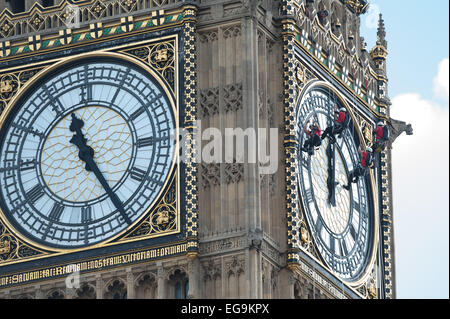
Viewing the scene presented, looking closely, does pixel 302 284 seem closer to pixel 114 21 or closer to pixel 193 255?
pixel 193 255

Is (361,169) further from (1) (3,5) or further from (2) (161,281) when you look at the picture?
(1) (3,5)

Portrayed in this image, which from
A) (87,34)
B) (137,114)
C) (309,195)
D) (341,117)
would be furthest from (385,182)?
(87,34)

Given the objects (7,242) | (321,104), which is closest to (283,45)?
(321,104)

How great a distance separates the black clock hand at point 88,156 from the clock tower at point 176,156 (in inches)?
1.4

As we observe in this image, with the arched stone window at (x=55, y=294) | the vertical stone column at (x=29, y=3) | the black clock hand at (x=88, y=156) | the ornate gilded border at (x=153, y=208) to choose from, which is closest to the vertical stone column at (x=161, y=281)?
the ornate gilded border at (x=153, y=208)

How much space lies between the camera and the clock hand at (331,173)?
60750 millimetres

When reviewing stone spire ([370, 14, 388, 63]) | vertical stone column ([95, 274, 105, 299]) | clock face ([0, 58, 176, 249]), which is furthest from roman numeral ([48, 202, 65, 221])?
stone spire ([370, 14, 388, 63])

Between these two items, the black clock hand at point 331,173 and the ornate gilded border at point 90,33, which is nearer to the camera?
the ornate gilded border at point 90,33

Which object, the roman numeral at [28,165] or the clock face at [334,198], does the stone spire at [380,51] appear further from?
the roman numeral at [28,165]

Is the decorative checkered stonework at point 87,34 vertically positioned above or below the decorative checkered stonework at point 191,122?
above

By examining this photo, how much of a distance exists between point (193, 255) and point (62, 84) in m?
4.67

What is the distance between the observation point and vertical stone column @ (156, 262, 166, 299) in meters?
57.6

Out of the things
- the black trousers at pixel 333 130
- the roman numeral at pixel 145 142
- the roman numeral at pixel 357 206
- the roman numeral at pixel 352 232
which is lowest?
the roman numeral at pixel 352 232

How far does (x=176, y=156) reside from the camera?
58.5 metres
